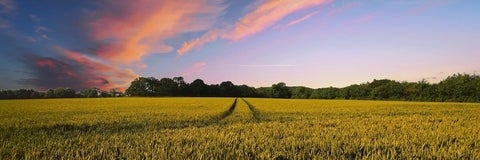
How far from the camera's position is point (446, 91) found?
87.9 m

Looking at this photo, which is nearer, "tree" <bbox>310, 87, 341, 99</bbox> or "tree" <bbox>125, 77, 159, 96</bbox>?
"tree" <bbox>125, 77, 159, 96</bbox>

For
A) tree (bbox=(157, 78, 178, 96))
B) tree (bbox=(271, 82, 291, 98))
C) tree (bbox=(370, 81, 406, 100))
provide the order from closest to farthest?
tree (bbox=(370, 81, 406, 100)) → tree (bbox=(157, 78, 178, 96)) → tree (bbox=(271, 82, 291, 98))

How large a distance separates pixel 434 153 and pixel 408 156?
0.63 metres

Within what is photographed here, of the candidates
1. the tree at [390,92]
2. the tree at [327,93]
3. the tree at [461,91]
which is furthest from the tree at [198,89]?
the tree at [461,91]

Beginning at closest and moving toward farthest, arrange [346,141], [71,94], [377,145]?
[377,145] < [346,141] < [71,94]

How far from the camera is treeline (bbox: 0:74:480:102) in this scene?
87.6 metres

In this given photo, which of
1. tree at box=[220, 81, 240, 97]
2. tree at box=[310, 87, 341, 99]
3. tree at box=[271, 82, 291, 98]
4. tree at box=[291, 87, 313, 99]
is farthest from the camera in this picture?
tree at box=[271, 82, 291, 98]

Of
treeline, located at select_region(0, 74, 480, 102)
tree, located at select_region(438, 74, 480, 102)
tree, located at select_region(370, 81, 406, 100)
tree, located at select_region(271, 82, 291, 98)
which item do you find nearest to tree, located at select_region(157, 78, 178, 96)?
treeline, located at select_region(0, 74, 480, 102)

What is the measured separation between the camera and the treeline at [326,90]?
87562mm

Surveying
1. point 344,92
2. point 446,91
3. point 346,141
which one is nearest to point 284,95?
point 344,92

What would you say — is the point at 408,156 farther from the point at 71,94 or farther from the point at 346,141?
the point at 71,94

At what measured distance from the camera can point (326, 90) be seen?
419 ft

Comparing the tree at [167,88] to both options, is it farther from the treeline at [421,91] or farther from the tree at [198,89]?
the treeline at [421,91]

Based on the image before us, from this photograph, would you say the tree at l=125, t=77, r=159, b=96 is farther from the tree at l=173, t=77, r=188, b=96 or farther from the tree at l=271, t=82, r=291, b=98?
the tree at l=271, t=82, r=291, b=98
